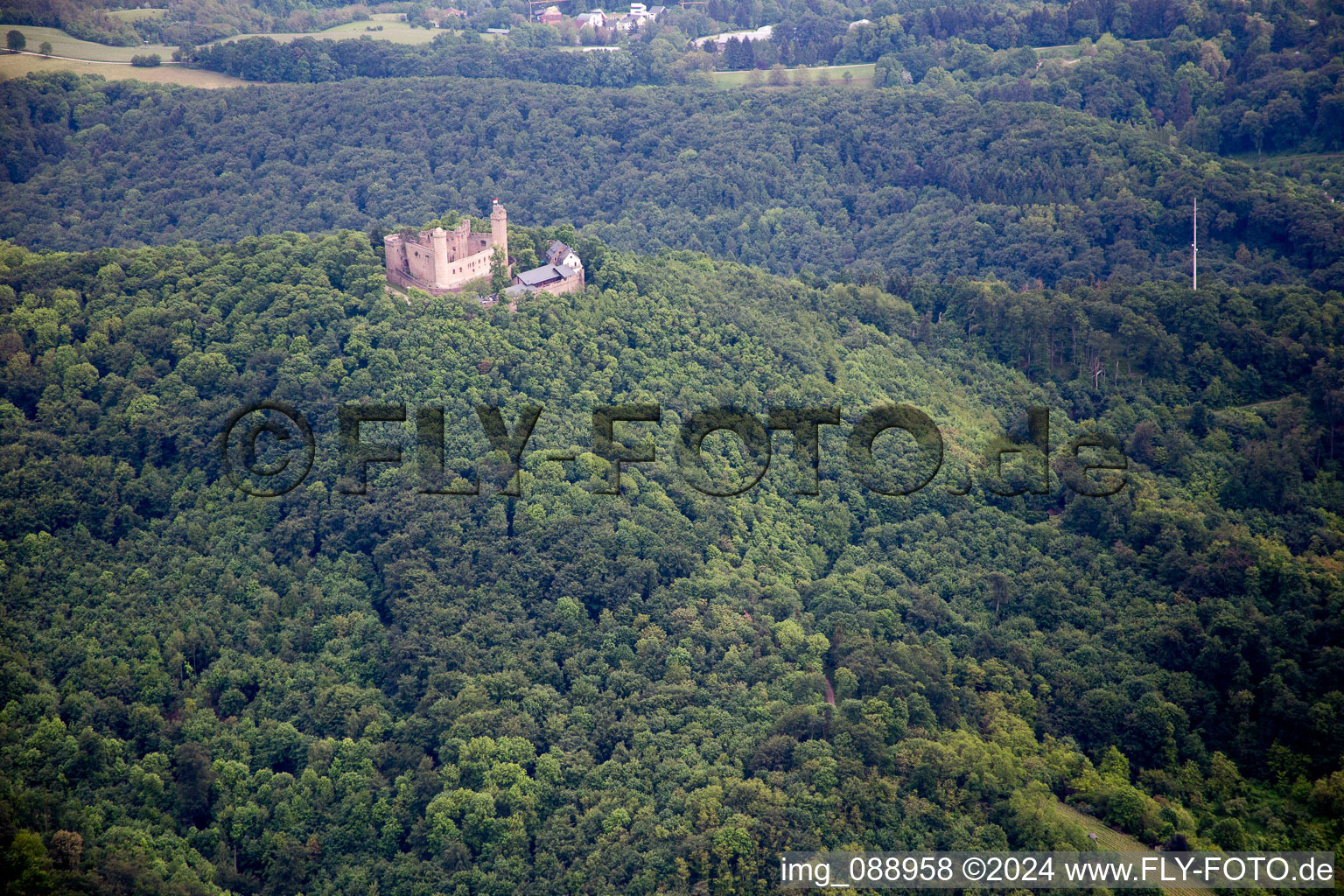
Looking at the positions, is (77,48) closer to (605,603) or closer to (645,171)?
(645,171)

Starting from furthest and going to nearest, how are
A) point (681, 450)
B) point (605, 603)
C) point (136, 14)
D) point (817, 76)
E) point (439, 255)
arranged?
point (136, 14) → point (817, 76) → point (439, 255) → point (681, 450) → point (605, 603)

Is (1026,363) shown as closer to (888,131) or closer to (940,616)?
(940,616)

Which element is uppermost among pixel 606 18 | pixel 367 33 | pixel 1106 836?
pixel 606 18

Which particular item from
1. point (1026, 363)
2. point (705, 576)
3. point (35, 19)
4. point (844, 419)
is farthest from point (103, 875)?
point (35, 19)

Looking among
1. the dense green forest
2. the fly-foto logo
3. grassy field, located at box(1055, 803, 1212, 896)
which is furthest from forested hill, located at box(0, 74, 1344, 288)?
grassy field, located at box(1055, 803, 1212, 896)

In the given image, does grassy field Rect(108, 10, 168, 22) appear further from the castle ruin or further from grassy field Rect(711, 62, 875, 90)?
the castle ruin

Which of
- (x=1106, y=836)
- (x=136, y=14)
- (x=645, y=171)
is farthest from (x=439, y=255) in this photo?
(x=136, y=14)
